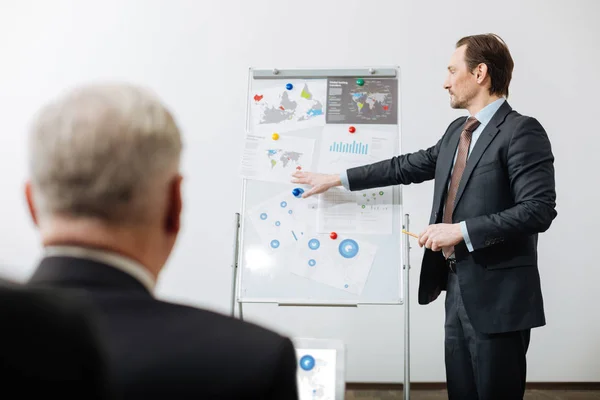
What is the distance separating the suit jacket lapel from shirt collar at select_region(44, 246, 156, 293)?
1413 mm

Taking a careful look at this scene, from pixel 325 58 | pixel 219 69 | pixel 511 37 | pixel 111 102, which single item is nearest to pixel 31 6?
pixel 219 69

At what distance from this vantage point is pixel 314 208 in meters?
2.16

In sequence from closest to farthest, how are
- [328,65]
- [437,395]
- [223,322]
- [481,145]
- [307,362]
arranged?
[223,322]
[481,145]
[307,362]
[437,395]
[328,65]

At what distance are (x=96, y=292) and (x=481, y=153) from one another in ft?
4.93

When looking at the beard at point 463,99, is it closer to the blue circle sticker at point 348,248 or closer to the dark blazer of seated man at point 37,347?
the blue circle sticker at point 348,248

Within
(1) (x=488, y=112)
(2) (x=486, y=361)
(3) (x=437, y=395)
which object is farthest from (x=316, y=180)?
(3) (x=437, y=395)

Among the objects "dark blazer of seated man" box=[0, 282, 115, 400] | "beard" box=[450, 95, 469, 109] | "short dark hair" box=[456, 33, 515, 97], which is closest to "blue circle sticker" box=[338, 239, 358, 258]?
"beard" box=[450, 95, 469, 109]

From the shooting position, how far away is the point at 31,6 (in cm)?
320

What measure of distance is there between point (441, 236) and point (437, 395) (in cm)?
152

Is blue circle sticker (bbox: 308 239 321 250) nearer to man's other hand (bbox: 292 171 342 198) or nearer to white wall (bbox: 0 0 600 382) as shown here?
man's other hand (bbox: 292 171 342 198)

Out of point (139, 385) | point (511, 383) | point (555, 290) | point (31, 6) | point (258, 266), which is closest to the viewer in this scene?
point (139, 385)

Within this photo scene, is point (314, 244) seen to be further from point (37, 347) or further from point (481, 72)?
point (37, 347)

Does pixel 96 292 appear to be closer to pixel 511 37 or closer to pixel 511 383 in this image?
pixel 511 383

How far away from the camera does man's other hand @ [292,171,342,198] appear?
2.13 m
